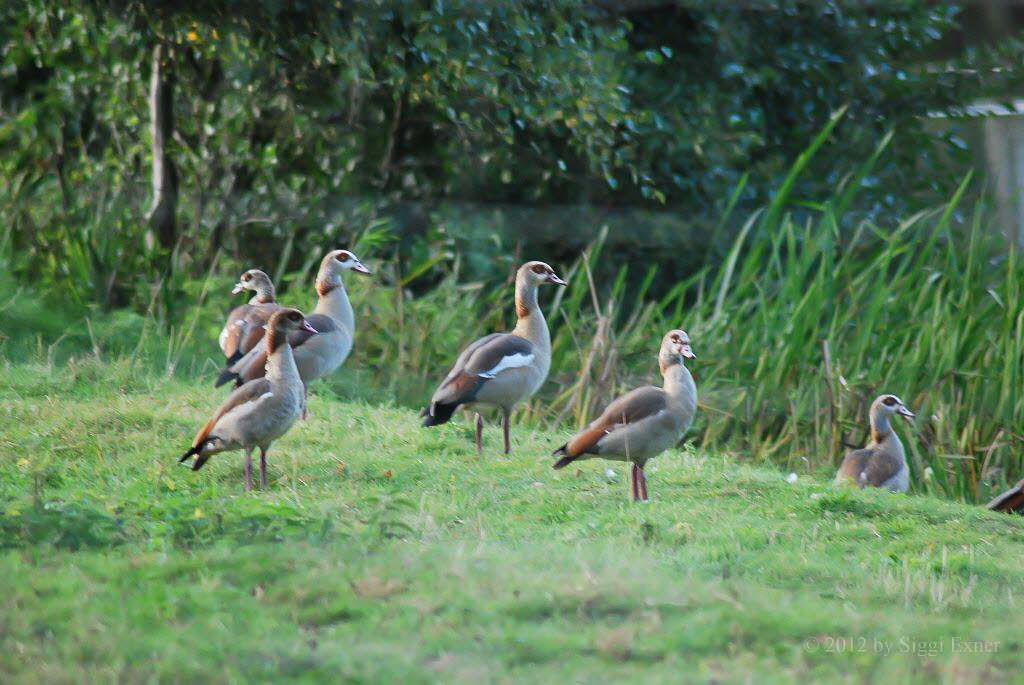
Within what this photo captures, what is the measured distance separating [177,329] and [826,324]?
17.9ft

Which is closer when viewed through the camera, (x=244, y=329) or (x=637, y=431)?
(x=637, y=431)

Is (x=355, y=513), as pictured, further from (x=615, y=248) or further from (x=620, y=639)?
(x=615, y=248)

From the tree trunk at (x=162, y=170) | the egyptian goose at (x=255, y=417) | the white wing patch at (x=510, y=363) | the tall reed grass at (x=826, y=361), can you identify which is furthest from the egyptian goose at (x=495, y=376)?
the tree trunk at (x=162, y=170)

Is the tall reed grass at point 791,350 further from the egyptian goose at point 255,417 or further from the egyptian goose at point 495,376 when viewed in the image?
the egyptian goose at point 255,417

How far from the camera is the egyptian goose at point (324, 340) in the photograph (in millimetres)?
8625

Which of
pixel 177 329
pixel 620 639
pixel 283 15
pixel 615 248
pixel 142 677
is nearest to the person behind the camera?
pixel 142 677

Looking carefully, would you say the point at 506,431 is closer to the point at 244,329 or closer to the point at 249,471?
the point at 249,471

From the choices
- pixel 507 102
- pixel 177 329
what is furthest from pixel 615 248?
pixel 177 329

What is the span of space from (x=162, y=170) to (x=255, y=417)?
6.48m

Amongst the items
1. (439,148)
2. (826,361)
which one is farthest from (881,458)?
(439,148)

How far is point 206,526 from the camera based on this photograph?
5.92 meters

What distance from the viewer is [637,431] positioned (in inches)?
288

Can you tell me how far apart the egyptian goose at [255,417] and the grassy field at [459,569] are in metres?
0.23

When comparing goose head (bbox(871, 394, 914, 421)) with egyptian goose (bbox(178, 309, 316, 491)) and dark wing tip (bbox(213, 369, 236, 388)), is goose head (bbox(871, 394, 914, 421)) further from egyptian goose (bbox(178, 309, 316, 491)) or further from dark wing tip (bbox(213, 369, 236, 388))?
dark wing tip (bbox(213, 369, 236, 388))
